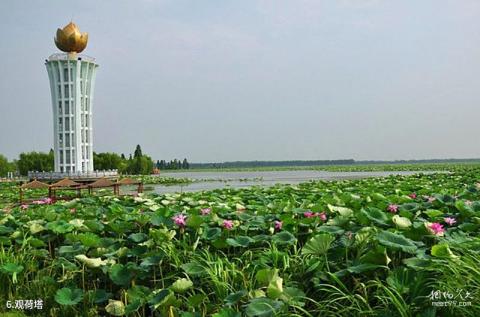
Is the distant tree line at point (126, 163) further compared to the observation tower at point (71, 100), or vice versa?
the distant tree line at point (126, 163)

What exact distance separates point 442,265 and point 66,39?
38582 millimetres

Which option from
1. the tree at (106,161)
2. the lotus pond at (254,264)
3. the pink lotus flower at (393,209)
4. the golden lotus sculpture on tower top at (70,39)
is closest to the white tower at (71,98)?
the golden lotus sculpture on tower top at (70,39)

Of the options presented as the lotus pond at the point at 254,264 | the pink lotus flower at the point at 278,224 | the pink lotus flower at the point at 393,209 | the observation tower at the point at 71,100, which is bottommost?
the lotus pond at the point at 254,264

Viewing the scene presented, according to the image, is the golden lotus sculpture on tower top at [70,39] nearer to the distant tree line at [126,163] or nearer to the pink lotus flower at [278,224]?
the distant tree line at [126,163]

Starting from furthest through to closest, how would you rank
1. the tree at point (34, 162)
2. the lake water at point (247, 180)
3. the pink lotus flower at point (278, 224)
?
the tree at point (34, 162) → the lake water at point (247, 180) → the pink lotus flower at point (278, 224)

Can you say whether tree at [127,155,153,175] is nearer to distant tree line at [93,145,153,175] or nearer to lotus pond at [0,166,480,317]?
distant tree line at [93,145,153,175]

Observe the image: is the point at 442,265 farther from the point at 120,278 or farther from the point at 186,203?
the point at 186,203

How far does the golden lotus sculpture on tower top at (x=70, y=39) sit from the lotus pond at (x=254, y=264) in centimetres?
3525

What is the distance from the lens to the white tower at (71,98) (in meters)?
36.3

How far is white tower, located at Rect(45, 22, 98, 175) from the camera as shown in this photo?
36.3 meters

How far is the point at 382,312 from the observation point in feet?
8.17

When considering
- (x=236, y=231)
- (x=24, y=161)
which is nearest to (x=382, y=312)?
(x=236, y=231)

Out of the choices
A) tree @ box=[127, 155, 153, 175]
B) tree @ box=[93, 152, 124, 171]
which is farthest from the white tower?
tree @ box=[127, 155, 153, 175]

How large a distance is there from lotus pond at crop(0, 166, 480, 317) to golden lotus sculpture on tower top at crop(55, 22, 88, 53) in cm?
3525
